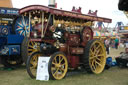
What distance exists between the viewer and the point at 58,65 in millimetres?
5266

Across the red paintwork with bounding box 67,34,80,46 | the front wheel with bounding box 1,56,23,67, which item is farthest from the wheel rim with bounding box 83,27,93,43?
the front wheel with bounding box 1,56,23,67

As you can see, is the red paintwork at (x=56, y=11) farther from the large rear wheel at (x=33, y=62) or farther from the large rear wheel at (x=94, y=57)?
the large rear wheel at (x=33, y=62)

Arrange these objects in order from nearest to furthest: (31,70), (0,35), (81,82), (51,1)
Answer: (81,82)
(31,70)
(0,35)
(51,1)

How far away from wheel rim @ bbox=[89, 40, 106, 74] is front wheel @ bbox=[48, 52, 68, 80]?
1131 millimetres

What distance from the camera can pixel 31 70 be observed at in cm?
559

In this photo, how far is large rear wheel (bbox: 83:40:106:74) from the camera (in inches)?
241

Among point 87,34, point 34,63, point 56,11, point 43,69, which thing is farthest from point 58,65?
point 87,34

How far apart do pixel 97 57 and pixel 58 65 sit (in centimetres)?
203

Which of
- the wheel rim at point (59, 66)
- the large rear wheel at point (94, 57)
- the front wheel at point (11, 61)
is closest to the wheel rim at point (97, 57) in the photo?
the large rear wheel at point (94, 57)

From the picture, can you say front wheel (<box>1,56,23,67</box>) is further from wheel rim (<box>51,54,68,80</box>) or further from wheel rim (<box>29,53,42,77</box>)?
wheel rim (<box>51,54,68,80</box>)

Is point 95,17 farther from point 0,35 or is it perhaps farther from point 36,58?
point 0,35

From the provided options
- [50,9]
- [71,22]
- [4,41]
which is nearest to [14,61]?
[4,41]

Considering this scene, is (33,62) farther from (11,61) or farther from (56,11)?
→ (11,61)

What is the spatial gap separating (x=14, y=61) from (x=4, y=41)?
1079 mm
